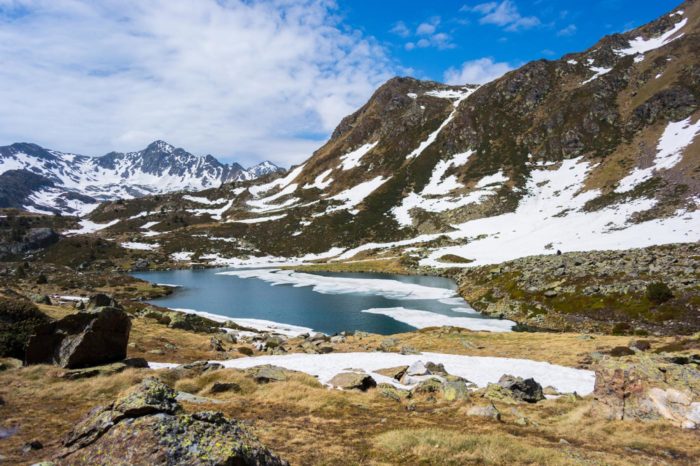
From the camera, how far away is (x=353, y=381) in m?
22.9

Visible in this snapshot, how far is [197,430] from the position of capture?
7.83 metres

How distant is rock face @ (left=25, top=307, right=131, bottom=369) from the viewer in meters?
21.7

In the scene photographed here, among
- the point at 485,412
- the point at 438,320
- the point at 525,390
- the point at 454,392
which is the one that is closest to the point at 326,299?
the point at 438,320

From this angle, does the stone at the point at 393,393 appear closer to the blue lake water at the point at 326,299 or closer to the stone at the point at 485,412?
the stone at the point at 485,412

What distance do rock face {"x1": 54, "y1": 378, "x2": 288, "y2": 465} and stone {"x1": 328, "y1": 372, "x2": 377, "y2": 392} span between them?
46.7 ft

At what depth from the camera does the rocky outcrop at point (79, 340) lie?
21719mm

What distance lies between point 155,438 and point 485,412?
15130 millimetres

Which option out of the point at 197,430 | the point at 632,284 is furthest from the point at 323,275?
the point at 197,430

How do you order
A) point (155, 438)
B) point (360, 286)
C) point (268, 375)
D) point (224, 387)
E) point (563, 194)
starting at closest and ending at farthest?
1. point (155, 438)
2. point (224, 387)
3. point (268, 375)
4. point (360, 286)
5. point (563, 194)

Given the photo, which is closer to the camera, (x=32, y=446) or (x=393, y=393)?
(x=32, y=446)

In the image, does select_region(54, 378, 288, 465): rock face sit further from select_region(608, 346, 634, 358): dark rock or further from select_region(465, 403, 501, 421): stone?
select_region(608, 346, 634, 358): dark rock

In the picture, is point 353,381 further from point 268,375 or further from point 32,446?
point 32,446

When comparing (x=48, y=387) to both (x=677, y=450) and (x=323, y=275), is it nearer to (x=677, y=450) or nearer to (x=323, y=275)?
(x=677, y=450)

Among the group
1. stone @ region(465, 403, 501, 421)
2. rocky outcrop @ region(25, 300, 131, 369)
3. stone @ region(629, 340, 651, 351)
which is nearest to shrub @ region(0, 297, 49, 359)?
rocky outcrop @ region(25, 300, 131, 369)
